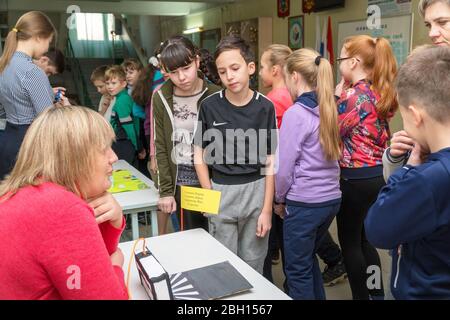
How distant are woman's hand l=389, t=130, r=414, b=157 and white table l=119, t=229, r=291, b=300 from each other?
52cm

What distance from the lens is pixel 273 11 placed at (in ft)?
19.9

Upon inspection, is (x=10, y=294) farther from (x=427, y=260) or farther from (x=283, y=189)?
(x=283, y=189)

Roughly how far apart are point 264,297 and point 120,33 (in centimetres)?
1057

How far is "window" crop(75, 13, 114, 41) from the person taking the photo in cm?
1012

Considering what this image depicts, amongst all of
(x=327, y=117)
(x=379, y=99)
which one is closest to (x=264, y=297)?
(x=327, y=117)

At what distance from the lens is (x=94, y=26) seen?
34.2 ft

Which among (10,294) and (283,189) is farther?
(283,189)

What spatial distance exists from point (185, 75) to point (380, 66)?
3.01 feet

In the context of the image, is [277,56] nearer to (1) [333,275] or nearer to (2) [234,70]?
(2) [234,70]

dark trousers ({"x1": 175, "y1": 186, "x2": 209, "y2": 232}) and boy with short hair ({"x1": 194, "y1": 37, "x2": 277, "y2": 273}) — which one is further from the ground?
A: boy with short hair ({"x1": 194, "y1": 37, "x2": 277, "y2": 273})

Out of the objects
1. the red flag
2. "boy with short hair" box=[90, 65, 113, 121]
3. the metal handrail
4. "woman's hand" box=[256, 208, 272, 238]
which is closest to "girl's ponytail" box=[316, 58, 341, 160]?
"woman's hand" box=[256, 208, 272, 238]

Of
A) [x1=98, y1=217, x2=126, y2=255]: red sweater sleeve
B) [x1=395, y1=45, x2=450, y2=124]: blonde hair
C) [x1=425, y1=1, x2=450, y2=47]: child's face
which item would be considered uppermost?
[x1=425, y1=1, x2=450, y2=47]: child's face

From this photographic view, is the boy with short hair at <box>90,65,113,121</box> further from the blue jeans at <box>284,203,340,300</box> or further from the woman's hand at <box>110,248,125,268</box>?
the woman's hand at <box>110,248,125,268</box>
